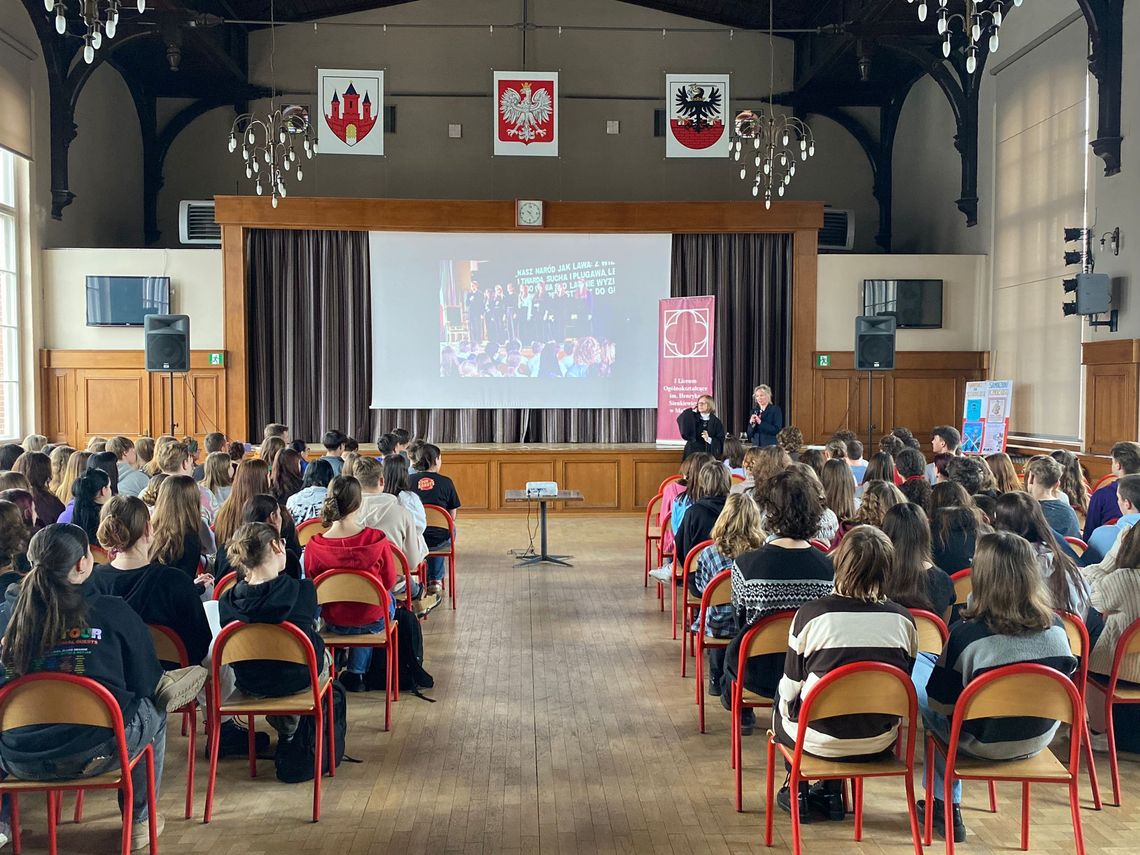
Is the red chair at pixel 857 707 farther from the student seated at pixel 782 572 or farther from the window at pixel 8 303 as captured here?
the window at pixel 8 303

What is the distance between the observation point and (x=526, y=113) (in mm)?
11609

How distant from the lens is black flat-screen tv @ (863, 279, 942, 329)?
1227 centimetres

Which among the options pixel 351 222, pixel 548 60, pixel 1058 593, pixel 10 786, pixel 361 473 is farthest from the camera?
pixel 548 60

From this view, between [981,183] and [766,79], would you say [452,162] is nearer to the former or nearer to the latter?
[766,79]

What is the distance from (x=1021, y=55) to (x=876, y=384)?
4115mm

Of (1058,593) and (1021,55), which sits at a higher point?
(1021,55)

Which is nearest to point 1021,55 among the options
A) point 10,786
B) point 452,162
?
point 452,162

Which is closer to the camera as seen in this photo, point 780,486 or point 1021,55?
point 780,486

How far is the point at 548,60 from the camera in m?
14.3

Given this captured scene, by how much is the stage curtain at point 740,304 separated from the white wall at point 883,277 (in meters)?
0.65

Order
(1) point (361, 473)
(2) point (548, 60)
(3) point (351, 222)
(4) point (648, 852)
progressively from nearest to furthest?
1. (4) point (648, 852)
2. (1) point (361, 473)
3. (3) point (351, 222)
4. (2) point (548, 60)

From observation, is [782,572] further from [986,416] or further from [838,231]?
[838,231]

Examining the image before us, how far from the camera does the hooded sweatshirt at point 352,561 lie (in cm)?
445

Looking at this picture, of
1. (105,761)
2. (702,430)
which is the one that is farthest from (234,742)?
(702,430)
